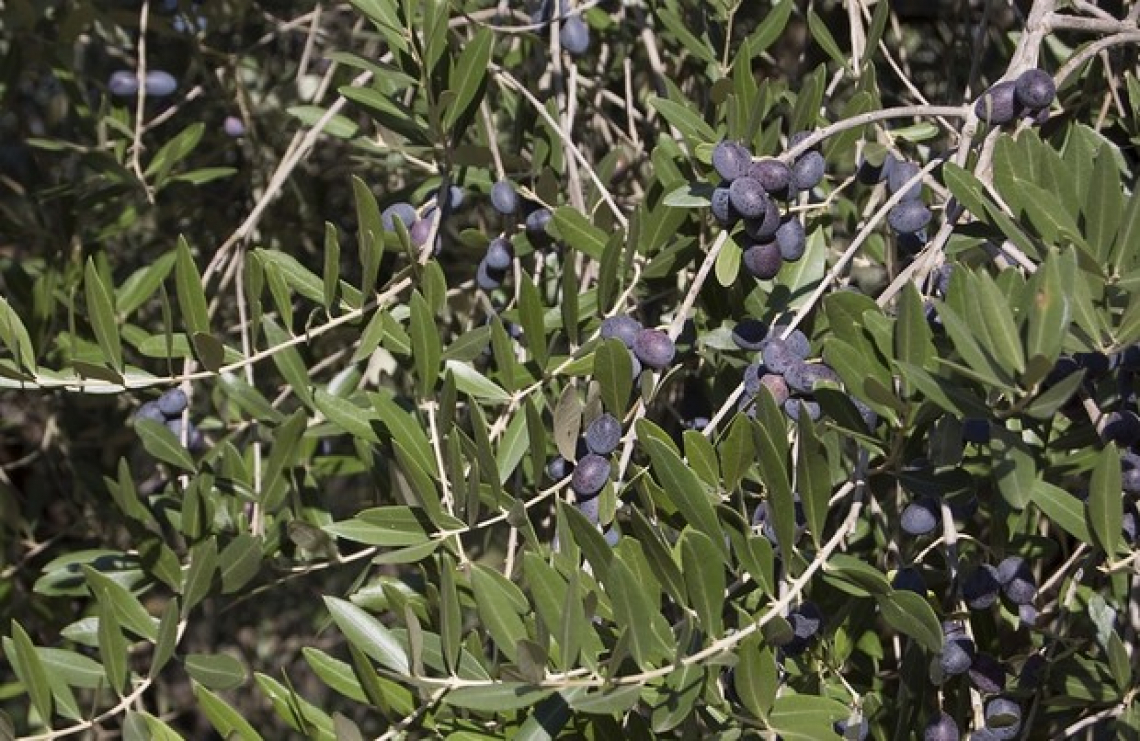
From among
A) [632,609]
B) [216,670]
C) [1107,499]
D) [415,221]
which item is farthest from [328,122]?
[1107,499]

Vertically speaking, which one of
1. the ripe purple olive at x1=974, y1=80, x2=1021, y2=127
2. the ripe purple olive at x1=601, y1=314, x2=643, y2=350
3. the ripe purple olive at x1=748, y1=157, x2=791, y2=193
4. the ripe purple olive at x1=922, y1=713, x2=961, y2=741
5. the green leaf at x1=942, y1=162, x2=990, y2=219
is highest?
the ripe purple olive at x1=974, y1=80, x2=1021, y2=127

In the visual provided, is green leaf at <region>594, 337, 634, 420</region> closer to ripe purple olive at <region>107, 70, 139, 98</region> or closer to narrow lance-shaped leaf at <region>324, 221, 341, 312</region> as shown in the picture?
narrow lance-shaped leaf at <region>324, 221, 341, 312</region>

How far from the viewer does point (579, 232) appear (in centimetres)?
125

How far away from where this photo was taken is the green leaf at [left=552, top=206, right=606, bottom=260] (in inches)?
49.0

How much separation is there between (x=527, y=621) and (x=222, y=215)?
3.80 feet

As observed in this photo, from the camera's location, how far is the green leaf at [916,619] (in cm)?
96

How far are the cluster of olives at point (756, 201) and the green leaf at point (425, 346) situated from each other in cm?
25

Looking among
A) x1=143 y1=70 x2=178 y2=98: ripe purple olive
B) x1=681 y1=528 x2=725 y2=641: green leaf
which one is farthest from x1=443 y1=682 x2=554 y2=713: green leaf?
x1=143 y1=70 x2=178 y2=98: ripe purple olive

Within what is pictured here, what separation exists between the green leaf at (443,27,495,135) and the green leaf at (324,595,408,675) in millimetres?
437

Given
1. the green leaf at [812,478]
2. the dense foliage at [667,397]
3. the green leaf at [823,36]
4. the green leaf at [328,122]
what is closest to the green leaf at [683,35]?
the dense foliage at [667,397]

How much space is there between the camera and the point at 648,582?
1.00 metres

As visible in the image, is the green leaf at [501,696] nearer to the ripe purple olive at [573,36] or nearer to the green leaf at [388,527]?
the green leaf at [388,527]

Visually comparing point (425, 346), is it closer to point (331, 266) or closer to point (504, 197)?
point (331, 266)

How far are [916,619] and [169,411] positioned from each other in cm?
70
